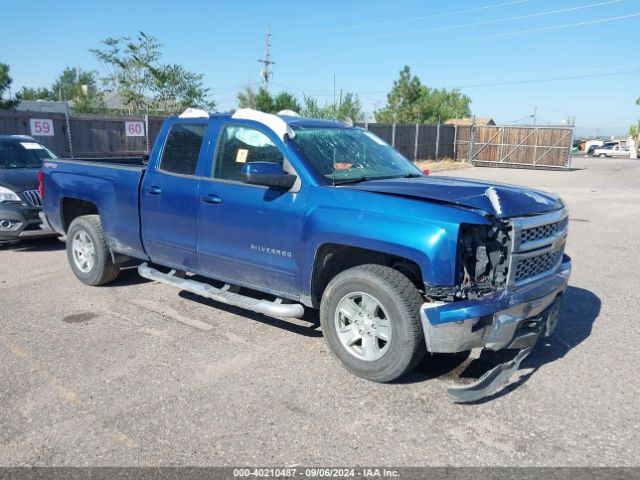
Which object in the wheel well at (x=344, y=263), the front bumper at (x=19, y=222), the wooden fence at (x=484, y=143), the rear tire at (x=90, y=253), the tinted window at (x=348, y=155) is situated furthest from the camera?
the wooden fence at (x=484, y=143)

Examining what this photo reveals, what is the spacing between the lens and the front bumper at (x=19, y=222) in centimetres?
800

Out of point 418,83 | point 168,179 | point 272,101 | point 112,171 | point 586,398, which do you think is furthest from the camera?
point 418,83

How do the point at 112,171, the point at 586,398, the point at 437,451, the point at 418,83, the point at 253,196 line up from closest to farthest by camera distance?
the point at 437,451, the point at 586,398, the point at 253,196, the point at 112,171, the point at 418,83

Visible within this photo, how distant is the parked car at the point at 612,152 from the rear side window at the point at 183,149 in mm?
56183

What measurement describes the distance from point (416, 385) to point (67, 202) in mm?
4850

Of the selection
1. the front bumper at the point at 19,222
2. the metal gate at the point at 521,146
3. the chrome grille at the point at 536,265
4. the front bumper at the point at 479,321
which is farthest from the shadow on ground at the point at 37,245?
the metal gate at the point at 521,146

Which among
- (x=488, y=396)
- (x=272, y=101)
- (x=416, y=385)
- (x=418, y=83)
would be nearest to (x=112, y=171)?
(x=416, y=385)

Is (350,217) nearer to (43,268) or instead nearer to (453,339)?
(453,339)

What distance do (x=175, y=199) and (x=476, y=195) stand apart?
278 cm

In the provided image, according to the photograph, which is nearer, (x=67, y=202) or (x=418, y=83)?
(x=67, y=202)

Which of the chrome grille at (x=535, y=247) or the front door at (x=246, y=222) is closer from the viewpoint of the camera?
the chrome grille at (x=535, y=247)

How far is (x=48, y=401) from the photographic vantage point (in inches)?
144

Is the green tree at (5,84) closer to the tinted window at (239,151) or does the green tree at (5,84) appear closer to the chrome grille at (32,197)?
the chrome grille at (32,197)

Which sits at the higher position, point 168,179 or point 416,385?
point 168,179
